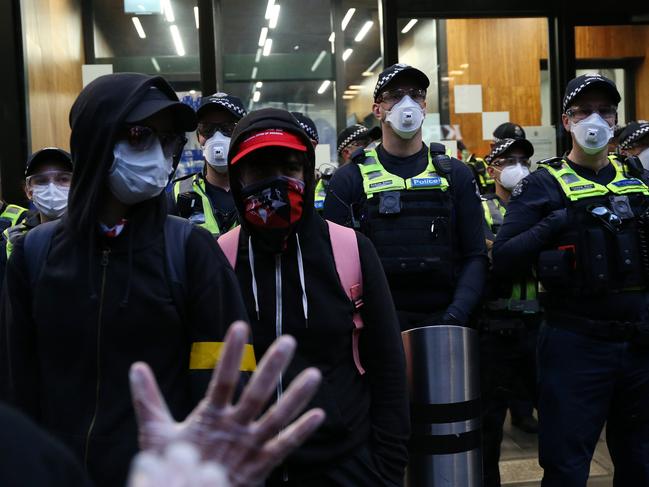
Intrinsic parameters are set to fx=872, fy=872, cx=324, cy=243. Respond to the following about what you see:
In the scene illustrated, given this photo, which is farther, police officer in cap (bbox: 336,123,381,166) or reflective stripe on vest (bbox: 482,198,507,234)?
police officer in cap (bbox: 336,123,381,166)

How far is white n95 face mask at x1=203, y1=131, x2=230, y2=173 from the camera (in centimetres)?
504

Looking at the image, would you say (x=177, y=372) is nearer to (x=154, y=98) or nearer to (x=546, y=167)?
(x=154, y=98)

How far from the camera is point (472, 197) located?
453 cm

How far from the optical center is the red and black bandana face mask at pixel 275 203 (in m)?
2.79

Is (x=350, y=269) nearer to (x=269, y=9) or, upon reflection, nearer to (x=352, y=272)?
(x=352, y=272)

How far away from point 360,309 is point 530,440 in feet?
13.6

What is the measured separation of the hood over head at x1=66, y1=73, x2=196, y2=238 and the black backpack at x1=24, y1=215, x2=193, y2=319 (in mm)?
90

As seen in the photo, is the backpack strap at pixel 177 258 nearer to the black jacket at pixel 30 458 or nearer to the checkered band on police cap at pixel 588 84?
the black jacket at pixel 30 458

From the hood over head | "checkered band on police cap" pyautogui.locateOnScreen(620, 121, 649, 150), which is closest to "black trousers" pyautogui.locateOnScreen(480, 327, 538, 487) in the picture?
"checkered band on police cap" pyautogui.locateOnScreen(620, 121, 649, 150)

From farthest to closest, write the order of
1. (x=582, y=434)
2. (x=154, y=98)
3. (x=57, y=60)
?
(x=57, y=60) < (x=582, y=434) < (x=154, y=98)

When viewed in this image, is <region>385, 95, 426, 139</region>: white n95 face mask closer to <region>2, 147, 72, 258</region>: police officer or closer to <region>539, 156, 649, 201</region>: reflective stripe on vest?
<region>539, 156, 649, 201</region>: reflective stripe on vest

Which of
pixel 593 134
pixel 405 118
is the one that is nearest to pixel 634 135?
pixel 593 134

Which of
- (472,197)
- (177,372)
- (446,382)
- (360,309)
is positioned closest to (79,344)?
(177,372)

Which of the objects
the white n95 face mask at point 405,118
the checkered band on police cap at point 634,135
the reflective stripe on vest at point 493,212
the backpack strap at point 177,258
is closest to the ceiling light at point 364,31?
the checkered band on police cap at point 634,135
